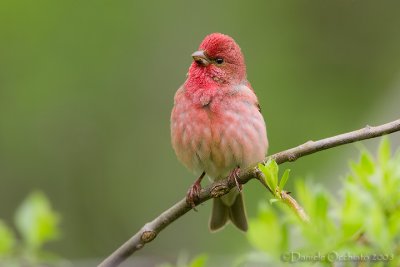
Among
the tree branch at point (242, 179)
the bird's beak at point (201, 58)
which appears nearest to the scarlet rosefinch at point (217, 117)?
the bird's beak at point (201, 58)

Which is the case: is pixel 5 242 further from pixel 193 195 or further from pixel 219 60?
pixel 219 60

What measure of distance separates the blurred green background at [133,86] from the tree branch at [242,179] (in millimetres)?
6544

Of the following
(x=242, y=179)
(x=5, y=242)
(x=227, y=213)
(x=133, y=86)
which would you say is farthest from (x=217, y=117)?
(x=133, y=86)

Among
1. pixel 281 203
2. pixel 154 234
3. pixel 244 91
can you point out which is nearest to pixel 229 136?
pixel 244 91

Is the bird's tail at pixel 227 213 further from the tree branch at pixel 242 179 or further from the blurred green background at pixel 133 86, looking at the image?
the blurred green background at pixel 133 86

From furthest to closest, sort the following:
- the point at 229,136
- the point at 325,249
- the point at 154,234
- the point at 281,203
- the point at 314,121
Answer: the point at 314,121
the point at 229,136
the point at 154,234
the point at 281,203
the point at 325,249

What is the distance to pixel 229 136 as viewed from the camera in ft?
21.3

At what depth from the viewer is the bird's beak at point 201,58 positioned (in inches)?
267

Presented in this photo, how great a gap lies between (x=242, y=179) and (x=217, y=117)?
1815mm

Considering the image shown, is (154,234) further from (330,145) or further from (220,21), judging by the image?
(220,21)

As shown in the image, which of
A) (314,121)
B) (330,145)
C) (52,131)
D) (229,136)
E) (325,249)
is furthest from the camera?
(52,131)

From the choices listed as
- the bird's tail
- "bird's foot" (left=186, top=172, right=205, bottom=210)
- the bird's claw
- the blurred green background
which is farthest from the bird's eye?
the blurred green background

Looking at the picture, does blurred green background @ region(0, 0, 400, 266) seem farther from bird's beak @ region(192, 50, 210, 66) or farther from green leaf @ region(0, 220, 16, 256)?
green leaf @ region(0, 220, 16, 256)

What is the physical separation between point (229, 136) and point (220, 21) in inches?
267
